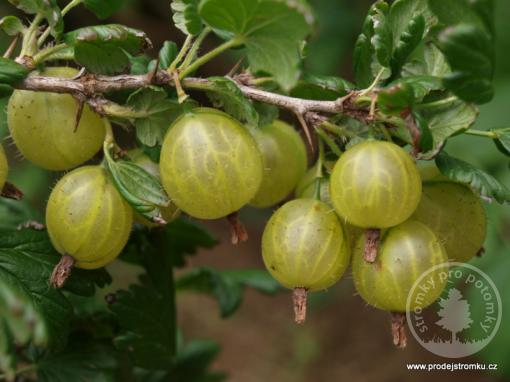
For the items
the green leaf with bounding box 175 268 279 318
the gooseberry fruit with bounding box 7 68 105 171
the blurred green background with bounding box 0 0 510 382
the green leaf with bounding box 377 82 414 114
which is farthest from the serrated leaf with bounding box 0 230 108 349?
Answer: the blurred green background with bounding box 0 0 510 382

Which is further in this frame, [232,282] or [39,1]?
[232,282]

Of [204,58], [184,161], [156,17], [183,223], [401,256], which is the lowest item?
[156,17]

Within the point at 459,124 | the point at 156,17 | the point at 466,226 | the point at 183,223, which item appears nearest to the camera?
the point at 459,124

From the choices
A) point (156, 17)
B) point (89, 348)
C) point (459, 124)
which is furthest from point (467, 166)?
point (156, 17)

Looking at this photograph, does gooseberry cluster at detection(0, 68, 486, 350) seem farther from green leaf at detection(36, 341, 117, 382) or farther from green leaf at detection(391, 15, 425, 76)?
green leaf at detection(36, 341, 117, 382)

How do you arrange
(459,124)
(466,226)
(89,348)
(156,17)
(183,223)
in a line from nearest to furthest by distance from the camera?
1. (459,124)
2. (466,226)
3. (89,348)
4. (183,223)
5. (156,17)

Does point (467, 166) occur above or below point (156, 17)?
above

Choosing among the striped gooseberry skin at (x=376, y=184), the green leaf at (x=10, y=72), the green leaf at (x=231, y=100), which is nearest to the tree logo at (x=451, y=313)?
the striped gooseberry skin at (x=376, y=184)

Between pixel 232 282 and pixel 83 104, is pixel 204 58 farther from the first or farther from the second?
pixel 232 282

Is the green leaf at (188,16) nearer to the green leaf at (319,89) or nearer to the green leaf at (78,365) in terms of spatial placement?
the green leaf at (319,89)
